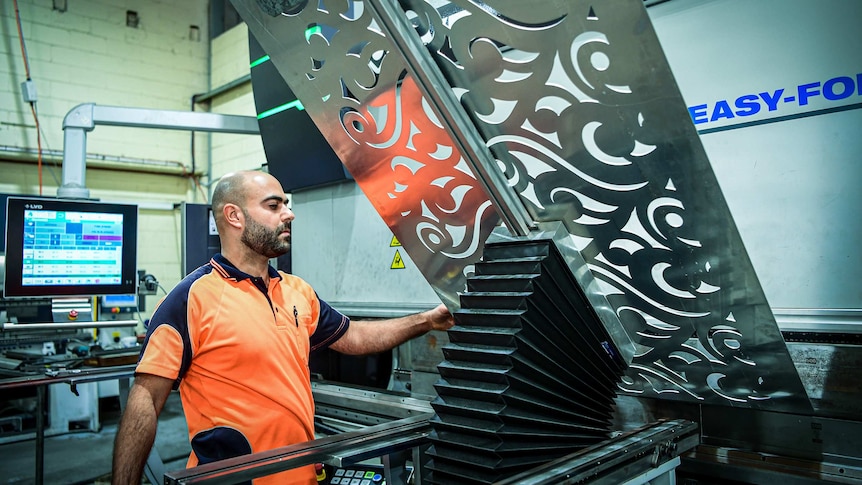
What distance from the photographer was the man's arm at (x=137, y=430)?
1331mm

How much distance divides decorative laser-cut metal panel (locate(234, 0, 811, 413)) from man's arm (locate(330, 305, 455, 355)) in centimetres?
22

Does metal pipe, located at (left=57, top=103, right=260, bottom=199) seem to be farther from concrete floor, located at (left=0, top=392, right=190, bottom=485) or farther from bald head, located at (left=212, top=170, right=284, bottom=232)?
bald head, located at (left=212, top=170, right=284, bottom=232)

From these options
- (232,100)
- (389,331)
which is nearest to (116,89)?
(232,100)

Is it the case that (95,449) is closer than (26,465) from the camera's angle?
No

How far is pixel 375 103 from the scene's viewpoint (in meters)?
1.30

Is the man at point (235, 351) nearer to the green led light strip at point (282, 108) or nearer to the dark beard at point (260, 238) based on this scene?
the dark beard at point (260, 238)

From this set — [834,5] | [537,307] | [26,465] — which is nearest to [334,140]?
[537,307]

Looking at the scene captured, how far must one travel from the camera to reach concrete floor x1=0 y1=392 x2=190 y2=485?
345 centimetres

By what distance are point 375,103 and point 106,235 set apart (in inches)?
101

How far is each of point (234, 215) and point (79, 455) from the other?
3118 millimetres

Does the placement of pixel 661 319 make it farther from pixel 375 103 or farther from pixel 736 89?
pixel 375 103

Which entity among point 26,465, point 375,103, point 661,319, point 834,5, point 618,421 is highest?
point 834,5

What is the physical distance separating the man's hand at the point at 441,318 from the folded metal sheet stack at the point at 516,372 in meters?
0.42

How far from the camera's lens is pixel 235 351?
1.49 meters
